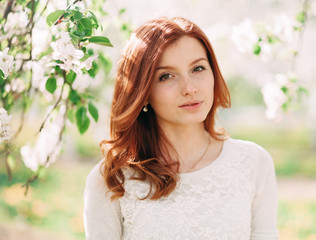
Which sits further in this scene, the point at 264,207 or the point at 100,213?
the point at 264,207

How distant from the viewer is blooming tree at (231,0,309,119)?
232 cm

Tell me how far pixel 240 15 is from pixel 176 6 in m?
2.00

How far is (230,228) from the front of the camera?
174cm

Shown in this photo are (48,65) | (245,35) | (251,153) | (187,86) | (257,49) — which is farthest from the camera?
(245,35)

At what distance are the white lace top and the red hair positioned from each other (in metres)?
0.05

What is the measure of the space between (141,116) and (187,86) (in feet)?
1.25

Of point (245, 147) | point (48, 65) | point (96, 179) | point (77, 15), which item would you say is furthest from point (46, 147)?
point (245, 147)

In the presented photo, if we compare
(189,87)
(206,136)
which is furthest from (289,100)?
(189,87)

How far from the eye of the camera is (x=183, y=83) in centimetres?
171

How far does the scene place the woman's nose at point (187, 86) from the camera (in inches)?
66.9

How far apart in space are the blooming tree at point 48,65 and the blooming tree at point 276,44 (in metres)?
0.81

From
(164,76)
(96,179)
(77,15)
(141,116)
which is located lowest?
(96,179)

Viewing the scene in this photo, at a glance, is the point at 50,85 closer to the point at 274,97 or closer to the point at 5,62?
the point at 5,62

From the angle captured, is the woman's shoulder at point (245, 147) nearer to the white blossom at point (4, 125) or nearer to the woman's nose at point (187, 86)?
the woman's nose at point (187, 86)
